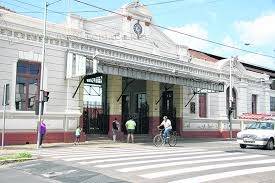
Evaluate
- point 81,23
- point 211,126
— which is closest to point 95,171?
point 81,23

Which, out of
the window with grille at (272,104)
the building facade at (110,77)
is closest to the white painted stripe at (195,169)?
the building facade at (110,77)

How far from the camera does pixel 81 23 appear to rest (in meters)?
28.4

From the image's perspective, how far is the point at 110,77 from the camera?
103 feet

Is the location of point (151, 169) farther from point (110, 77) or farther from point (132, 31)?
point (132, 31)

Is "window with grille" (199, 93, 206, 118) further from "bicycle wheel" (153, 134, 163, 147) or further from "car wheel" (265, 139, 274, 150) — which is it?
"car wheel" (265, 139, 274, 150)

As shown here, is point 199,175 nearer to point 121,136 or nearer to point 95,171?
point 95,171

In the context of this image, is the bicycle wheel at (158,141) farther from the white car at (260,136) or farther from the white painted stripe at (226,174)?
the white painted stripe at (226,174)

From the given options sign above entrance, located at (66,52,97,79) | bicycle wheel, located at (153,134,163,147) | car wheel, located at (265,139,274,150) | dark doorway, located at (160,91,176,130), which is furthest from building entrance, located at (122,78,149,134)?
car wheel, located at (265,139,274,150)

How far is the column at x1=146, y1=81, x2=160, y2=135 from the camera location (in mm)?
33844

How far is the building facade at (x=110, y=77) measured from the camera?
24969mm

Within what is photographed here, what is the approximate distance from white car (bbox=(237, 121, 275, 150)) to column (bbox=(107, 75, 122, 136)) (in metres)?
10.3

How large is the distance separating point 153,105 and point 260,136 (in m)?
12.8

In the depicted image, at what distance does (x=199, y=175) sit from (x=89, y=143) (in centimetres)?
1585

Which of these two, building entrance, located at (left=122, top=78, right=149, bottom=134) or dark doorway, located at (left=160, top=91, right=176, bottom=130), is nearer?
building entrance, located at (left=122, top=78, right=149, bottom=134)
